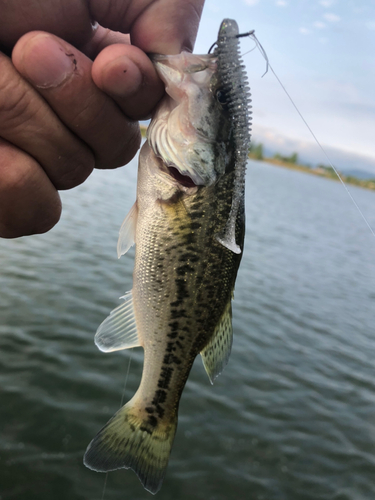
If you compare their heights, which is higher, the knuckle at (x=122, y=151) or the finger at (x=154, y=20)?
the finger at (x=154, y=20)

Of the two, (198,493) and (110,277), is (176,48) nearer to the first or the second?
(198,493)

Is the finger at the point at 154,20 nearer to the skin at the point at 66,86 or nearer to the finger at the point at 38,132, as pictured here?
the skin at the point at 66,86

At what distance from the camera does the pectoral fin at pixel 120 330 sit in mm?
2496

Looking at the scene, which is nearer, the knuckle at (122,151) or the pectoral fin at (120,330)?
the knuckle at (122,151)

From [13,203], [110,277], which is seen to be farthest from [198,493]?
[110,277]

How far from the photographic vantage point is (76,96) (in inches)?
73.3

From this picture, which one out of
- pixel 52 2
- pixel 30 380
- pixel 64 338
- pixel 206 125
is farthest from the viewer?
pixel 64 338

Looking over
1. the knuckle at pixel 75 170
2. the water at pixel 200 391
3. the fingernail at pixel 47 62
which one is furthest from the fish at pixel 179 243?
the water at pixel 200 391

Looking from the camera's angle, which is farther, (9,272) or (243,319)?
(243,319)

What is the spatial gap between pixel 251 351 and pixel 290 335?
156 centimetres

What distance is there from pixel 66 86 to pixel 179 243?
3.36ft

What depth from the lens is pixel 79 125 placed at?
200cm

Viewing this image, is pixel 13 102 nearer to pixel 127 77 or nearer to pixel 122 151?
pixel 127 77

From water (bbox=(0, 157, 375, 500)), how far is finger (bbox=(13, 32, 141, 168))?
4.25 meters
